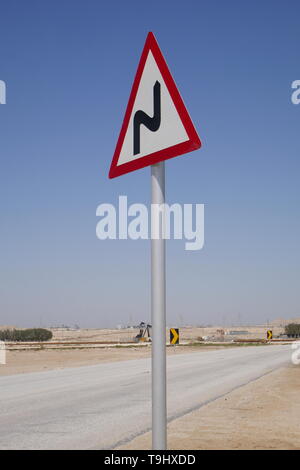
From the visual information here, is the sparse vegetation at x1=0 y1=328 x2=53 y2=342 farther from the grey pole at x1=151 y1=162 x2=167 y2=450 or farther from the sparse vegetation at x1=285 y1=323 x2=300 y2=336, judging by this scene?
the grey pole at x1=151 y1=162 x2=167 y2=450

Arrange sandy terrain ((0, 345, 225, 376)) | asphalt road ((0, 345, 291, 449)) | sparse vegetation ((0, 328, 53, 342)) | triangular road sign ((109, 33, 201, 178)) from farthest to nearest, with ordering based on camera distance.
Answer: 1. sparse vegetation ((0, 328, 53, 342))
2. sandy terrain ((0, 345, 225, 376))
3. asphalt road ((0, 345, 291, 449))
4. triangular road sign ((109, 33, 201, 178))

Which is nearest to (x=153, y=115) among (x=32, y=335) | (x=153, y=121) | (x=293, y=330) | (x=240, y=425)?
(x=153, y=121)

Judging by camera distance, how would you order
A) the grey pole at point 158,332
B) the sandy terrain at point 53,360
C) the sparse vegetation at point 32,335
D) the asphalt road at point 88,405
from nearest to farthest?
the grey pole at point 158,332 → the asphalt road at point 88,405 → the sandy terrain at point 53,360 → the sparse vegetation at point 32,335

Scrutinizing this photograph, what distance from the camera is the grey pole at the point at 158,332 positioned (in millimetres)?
3096

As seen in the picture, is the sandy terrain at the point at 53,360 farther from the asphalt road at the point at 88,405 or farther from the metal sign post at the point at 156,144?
the metal sign post at the point at 156,144

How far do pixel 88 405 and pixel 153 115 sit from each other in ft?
30.9

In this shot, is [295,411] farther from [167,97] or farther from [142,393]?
[167,97]

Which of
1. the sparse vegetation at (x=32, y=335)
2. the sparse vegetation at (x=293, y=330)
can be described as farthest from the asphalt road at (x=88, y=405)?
the sparse vegetation at (x=293, y=330)

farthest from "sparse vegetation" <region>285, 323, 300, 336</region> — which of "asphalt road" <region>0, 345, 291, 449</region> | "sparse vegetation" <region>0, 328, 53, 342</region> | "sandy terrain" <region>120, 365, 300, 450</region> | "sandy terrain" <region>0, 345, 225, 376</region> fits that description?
"sandy terrain" <region>120, 365, 300, 450</region>

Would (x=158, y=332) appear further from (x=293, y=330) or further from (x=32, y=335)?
(x=293, y=330)

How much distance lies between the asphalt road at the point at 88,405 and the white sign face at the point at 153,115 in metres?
5.08

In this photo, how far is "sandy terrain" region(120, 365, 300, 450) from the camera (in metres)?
7.38

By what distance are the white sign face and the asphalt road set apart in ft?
16.7
